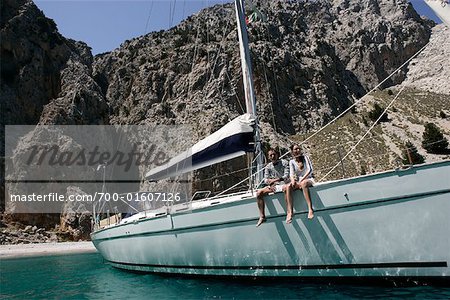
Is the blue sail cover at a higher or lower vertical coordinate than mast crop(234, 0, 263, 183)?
lower

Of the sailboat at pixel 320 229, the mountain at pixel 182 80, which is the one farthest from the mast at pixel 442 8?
the mountain at pixel 182 80

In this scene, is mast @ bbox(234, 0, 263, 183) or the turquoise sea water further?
mast @ bbox(234, 0, 263, 183)

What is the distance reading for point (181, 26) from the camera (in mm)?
66000

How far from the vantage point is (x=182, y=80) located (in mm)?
51094

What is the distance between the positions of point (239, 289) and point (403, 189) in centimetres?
412

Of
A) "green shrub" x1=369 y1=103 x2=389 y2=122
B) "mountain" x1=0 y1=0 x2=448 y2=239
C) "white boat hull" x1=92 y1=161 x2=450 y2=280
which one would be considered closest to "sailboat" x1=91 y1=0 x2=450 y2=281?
"white boat hull" x1=92 y1=161 x2=450 y2=280

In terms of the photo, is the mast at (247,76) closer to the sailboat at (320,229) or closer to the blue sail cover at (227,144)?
the sailboat at (320,229)

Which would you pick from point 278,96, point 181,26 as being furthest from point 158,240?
point 181,26

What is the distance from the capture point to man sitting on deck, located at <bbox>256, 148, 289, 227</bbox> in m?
8.28

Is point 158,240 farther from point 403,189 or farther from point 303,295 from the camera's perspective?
point 403,189

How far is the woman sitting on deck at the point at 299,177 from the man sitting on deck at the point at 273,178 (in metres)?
0.23

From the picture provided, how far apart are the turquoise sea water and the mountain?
24.9 m

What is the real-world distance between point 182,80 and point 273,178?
145 feet

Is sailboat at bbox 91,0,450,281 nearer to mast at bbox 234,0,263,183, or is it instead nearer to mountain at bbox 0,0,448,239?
mast at bbox 234,0,263,183
